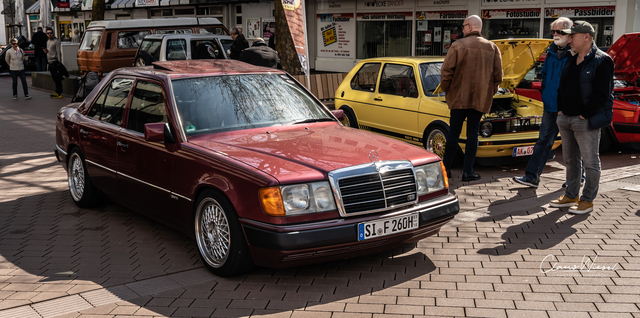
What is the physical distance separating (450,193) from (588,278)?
1.18m

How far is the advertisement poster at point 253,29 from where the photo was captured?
27.9 meters

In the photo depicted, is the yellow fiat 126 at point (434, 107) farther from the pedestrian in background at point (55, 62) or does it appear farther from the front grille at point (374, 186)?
the pedestrian in background at point (55, 62)

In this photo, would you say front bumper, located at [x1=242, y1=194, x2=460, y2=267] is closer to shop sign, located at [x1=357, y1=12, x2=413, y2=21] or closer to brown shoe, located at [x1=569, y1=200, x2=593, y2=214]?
brown shoe, located at [x1=569, y1=200, x2=593, y2=214]

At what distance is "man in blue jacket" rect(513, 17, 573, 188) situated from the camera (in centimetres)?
710

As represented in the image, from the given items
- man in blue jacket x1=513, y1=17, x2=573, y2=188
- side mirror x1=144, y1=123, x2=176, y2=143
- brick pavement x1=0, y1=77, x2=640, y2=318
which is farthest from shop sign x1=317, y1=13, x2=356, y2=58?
side mirror x1=144, y1=123, x2=176, y2=143

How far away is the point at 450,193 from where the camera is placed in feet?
16.9

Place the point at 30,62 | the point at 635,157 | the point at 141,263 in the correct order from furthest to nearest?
the point at 30,62 → the point at 635,157 → the point at 141,263

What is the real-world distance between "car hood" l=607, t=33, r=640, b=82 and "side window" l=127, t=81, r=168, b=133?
7113 millimetres

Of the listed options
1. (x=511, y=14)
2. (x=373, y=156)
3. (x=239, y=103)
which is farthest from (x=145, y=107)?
(x=511, y=14)

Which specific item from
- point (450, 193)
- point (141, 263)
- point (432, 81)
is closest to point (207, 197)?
point (141, 263)

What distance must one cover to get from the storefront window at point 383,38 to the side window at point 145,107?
16.6 m

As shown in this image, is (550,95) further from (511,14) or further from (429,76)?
(511,14)

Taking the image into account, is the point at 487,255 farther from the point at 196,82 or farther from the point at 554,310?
the point at 196,82

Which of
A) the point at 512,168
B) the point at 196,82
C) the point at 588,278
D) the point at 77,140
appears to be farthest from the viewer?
the point at 512,168
